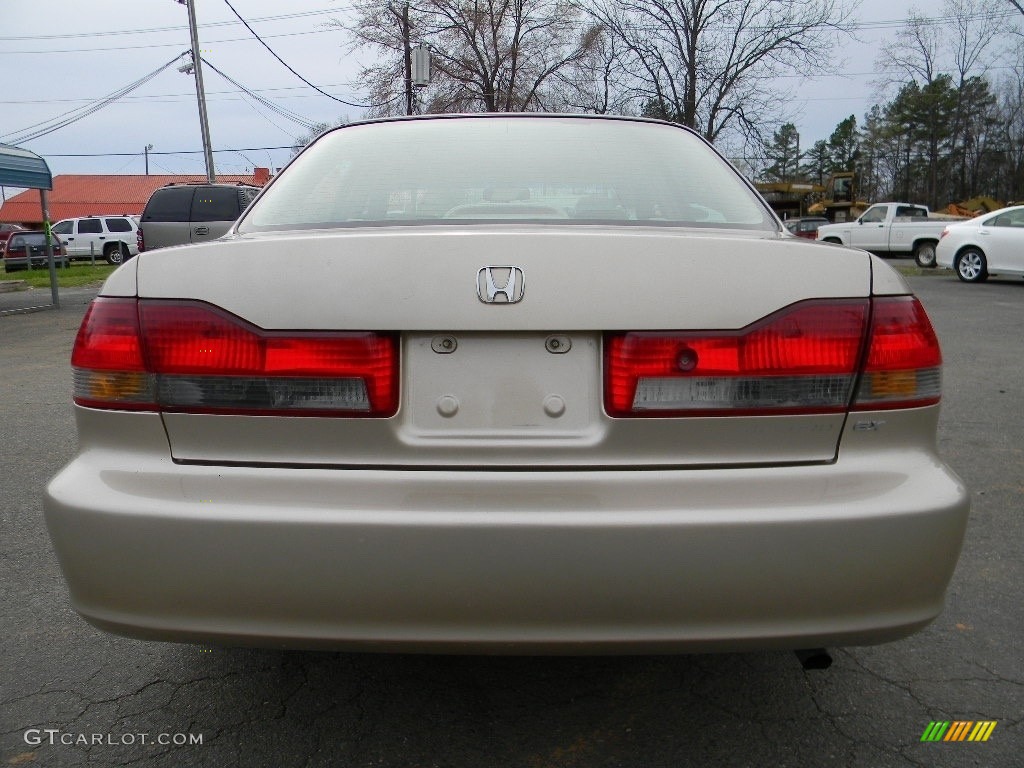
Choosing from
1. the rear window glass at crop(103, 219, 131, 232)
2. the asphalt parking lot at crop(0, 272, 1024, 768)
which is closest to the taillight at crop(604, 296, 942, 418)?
the asphalt parking lot at crop(0, 272, 1024, 768)

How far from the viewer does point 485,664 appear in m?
2.43

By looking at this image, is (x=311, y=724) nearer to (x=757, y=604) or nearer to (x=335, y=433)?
(x=335, y=433)

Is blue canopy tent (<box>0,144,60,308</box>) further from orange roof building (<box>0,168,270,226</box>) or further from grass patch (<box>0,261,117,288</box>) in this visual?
orange roof building (<box>0,168,270,226</box>)

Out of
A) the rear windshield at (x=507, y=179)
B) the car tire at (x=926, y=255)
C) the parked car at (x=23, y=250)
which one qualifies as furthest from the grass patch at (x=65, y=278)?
the car tire at (x=926, y=255)

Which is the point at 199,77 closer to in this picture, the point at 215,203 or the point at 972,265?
the point at 215,203

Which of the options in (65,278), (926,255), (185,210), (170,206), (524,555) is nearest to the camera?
(524,555)

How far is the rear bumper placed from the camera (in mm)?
1614

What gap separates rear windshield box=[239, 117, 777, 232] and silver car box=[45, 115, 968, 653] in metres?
0.53

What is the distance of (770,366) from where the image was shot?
170 cm

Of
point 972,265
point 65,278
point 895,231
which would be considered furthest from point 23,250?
point 972,265

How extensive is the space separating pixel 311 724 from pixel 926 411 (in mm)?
1608

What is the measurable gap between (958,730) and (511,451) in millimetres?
1365

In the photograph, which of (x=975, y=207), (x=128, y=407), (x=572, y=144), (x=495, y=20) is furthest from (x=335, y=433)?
(x=975, y=207)

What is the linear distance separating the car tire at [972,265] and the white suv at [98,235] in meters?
27.1
